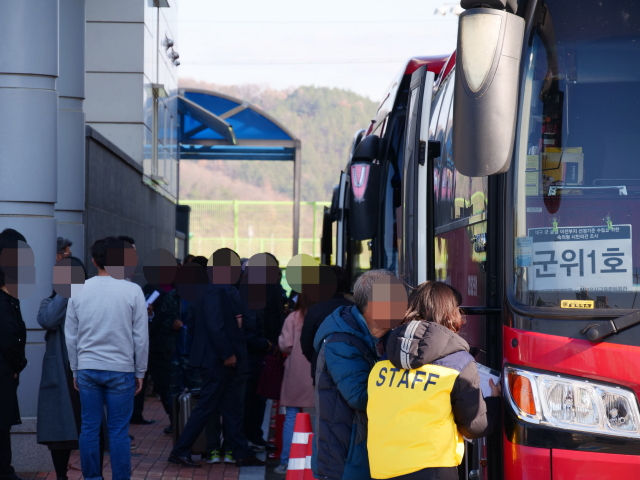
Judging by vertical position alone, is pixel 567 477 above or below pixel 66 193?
below

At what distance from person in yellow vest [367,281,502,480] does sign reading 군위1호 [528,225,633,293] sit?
0.53 meters

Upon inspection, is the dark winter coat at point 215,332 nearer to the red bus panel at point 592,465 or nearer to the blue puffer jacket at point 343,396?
the blue puffer jacket at point 343,396

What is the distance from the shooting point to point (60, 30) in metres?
7.83

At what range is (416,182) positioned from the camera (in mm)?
4605

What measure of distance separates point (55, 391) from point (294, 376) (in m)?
1.98

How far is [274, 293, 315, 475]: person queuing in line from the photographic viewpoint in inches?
260

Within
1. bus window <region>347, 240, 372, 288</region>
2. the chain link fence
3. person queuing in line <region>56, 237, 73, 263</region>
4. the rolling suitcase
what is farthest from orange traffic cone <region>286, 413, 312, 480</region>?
the chain link fence

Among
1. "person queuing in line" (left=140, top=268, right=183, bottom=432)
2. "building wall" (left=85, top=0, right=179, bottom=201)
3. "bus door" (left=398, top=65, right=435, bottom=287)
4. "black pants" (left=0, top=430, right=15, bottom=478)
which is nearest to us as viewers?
"bus door" (left=398, top=65, right=435, bottom=287)

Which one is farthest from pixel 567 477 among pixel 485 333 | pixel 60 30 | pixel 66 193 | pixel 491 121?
pixel 60 30

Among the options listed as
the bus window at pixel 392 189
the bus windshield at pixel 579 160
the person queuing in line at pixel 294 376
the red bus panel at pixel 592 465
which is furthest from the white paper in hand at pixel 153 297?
the red bus panel at pixel 592 465

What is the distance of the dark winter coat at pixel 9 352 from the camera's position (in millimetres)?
5531

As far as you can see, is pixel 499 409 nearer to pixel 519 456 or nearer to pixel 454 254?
pixel 519 456

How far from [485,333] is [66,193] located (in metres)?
5.39

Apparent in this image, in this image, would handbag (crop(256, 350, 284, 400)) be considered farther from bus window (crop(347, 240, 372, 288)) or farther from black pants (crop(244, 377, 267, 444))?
bus window (crop(347, 240, 372, 288))
